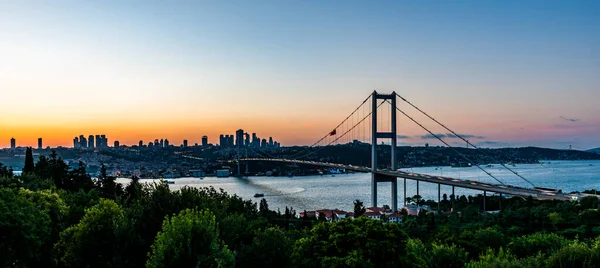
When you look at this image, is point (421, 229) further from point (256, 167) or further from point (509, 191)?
point (256, 167)

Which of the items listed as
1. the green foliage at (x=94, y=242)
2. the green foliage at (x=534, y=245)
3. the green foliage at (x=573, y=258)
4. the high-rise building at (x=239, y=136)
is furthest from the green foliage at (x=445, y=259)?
the high-rise building at (x=239, y=136)

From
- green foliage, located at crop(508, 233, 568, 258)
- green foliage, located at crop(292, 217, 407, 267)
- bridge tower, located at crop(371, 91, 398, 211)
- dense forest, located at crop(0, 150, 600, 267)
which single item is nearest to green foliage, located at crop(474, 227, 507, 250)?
green foliage, located at crop(508, 233, 568, 258)

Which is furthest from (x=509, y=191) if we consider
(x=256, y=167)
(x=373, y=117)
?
(x=256, y=167)

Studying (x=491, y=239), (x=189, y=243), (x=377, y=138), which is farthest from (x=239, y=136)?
(x=189, y=243)

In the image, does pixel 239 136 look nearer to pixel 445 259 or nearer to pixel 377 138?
pixel 377 138

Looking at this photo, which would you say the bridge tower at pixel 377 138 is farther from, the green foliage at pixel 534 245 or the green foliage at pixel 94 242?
the green foliage at pixel 94 242
